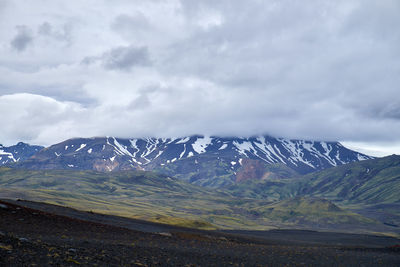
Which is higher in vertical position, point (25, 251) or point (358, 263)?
point (25, 251)

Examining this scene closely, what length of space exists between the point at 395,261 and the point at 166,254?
111 ft

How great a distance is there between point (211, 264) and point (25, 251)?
597 inches

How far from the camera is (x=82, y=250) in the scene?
2517 cm

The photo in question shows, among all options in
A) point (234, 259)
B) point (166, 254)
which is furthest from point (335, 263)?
point (166, 254)

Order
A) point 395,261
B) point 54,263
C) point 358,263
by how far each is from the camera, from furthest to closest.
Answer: point 395,261, point 358,263, point 54,263

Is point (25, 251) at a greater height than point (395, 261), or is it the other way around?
point (25, 251)

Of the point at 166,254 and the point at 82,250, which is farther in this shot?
the point at 166,254

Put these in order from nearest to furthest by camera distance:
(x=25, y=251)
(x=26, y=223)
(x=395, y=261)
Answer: (x=25, y=251)
(x=26, y=223)
(x=395, y=261)

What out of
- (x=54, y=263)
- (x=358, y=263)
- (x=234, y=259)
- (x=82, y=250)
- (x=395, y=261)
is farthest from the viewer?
(x=395, y=261)

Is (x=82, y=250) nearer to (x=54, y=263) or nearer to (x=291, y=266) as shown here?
(x=54, y=263)

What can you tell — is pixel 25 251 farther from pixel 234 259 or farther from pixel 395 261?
pixel 395 261

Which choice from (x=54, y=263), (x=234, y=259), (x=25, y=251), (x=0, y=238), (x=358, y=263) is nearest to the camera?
(x=54, y=263)

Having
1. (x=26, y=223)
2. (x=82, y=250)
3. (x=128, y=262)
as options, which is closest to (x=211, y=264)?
(x=128, y=262)

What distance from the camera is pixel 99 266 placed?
21219 mm
